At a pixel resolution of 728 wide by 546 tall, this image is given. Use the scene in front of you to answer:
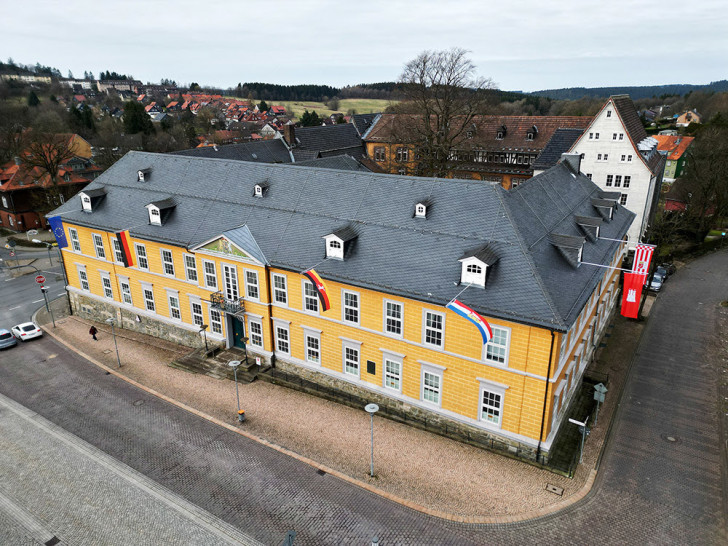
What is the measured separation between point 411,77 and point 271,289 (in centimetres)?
3542

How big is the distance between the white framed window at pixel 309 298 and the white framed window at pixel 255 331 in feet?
14.7

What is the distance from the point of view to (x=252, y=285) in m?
31.0

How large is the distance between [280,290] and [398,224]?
874 cm

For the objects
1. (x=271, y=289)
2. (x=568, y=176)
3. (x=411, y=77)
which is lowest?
(x=271, y=289)

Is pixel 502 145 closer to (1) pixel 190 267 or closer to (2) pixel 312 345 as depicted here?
(2) pixel 312 345

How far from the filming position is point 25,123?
95.0 m

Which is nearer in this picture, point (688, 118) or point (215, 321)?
point (215, 321)

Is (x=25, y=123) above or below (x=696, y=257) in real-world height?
above

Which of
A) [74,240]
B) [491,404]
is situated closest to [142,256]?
[74,240]

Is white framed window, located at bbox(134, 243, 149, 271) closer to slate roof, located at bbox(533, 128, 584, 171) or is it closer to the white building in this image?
slate roof, located at bbox(533, 128, 584, 171)

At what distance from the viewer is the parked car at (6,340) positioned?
1443 inches

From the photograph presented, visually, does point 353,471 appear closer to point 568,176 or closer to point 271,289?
point 271,289

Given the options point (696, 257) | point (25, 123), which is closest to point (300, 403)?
point (696, 257)

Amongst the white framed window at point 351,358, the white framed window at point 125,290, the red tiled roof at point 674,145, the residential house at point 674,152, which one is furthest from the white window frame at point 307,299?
the red tiled roof at point 674,145
